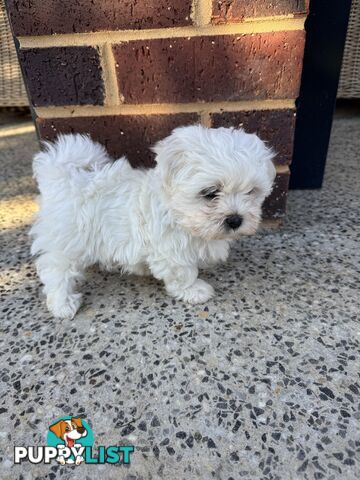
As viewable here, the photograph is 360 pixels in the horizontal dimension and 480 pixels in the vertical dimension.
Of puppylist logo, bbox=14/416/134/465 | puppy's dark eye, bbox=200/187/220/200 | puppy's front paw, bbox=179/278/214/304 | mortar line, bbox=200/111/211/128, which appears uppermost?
mortar line, bbox=200/111/211/128

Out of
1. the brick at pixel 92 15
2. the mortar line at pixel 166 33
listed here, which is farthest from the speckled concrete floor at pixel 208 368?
the brick at pixel 92 15

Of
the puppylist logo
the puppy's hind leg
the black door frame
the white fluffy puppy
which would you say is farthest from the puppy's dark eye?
the black door frame

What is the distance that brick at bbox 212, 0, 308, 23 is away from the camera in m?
1.92

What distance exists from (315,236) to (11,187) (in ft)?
8.01

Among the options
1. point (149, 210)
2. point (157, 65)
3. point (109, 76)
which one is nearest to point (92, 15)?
point (109, 76)

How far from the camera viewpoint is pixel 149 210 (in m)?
1.89

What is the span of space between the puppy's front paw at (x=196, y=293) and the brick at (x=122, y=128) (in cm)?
90

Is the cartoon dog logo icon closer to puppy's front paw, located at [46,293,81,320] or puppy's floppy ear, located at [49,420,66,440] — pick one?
puppy's floppy ear, located at [49,420,66,440]

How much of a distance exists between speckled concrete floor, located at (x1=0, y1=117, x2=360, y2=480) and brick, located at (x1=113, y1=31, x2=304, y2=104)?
3.00 ft

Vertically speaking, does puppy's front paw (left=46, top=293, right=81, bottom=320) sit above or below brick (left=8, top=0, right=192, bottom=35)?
below

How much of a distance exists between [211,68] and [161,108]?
0.35 m

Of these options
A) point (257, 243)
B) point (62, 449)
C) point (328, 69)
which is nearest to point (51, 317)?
point (62, 449)

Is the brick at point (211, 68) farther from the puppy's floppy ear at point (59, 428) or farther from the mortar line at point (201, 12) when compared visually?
the puppy's floppy ear at point (59, 428)

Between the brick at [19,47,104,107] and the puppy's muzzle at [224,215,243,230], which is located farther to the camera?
the brick at [19,47,104,107]
